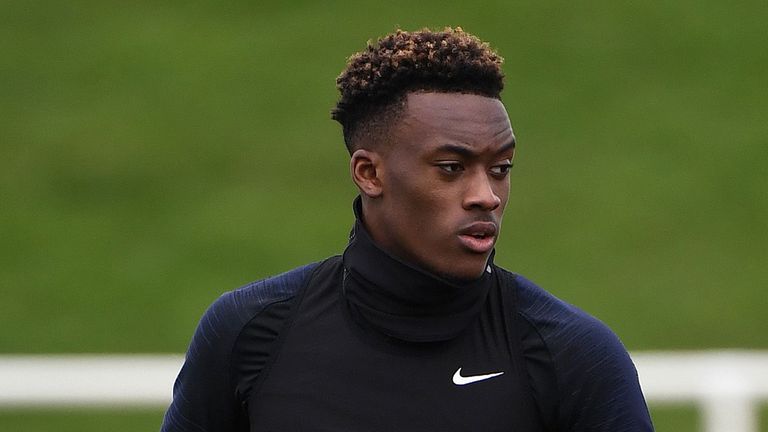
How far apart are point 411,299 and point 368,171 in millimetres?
274

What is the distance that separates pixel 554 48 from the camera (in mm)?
10117

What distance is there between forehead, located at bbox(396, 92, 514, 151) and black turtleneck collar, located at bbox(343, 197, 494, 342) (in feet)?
0.82

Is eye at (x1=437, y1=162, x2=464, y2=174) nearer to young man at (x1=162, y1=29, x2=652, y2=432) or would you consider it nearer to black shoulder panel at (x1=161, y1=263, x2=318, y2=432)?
young man at (x1=162, y1=29, x2=652, y2=432)

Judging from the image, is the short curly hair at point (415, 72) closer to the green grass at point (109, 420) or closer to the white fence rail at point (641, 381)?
the white fence rail at point (641, 381)

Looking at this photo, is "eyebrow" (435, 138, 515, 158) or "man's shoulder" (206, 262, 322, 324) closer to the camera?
"eyebrow" (435, 138, 515, 158)

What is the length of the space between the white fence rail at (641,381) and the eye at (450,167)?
160 inches

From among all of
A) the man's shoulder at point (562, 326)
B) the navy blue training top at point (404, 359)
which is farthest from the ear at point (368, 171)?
the man's shoulder at point (562, 326)

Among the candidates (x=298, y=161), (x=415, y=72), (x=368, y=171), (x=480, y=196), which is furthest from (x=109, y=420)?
(x=480, y=196)

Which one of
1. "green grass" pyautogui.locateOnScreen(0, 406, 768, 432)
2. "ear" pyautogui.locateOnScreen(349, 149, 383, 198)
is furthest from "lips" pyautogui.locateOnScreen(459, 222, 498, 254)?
"green grass" pyautogui.locateOnScreen(0, 406, 768, 432)

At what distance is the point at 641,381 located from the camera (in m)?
6.66

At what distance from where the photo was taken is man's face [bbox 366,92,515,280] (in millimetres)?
2748

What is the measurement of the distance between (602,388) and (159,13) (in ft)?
26.7

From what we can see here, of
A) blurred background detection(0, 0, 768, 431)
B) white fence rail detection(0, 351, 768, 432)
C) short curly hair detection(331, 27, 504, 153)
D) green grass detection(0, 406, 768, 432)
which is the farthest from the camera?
blurred background detection(0, 0, 768, 431)

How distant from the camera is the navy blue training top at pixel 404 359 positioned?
9.07ft
